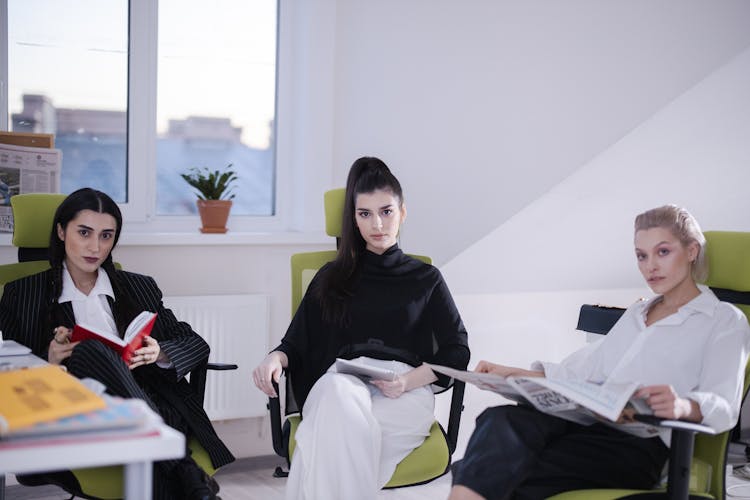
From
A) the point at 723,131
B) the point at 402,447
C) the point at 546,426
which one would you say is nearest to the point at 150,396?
the point at 402,447

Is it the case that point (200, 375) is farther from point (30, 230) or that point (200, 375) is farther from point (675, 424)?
point (675, 424)

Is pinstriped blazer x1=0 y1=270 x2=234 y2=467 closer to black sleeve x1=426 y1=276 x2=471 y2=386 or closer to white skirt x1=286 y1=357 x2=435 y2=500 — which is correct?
white skirt x1=286 y1=357 x2=435 y2=500

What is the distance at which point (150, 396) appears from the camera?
8.27 feet

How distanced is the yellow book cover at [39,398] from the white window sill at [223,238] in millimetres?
1676

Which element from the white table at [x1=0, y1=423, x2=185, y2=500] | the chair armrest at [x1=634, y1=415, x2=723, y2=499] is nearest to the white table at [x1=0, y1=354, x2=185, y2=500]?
the white table at [x1=0, y1=423, x2=185, y2=500]

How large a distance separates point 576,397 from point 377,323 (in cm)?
95

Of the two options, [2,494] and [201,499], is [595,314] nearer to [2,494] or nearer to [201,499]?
[201,499]

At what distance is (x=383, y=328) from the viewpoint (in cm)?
270

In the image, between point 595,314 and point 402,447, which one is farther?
point 595,314

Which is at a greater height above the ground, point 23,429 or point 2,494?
point 23,429

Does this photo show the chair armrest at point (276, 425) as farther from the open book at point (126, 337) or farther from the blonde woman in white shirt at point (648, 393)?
the blonde woman in white shirt at point (648, 393)

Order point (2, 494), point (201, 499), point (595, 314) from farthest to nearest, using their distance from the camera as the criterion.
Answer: point (595, 314) → point (2, 494) → point (201, 499)

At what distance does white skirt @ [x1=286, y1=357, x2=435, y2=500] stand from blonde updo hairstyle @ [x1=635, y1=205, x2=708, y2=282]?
887mm

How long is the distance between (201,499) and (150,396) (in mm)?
512
